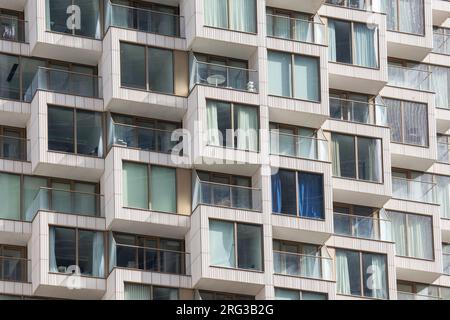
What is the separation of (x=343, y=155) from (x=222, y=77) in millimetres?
6805

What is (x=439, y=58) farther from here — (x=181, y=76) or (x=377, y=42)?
(x=181, y=76)

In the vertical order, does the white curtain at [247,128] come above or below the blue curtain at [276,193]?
above

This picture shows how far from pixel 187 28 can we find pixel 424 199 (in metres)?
14.3

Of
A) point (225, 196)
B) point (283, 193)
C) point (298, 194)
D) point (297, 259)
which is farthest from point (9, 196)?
point (297, 259)

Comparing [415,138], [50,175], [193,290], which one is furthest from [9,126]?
[415,138]

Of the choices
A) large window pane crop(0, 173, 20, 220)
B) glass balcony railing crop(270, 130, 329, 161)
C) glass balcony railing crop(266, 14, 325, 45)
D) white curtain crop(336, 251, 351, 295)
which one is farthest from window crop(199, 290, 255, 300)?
glass balcony railing crop(266, 14, 325, 45)

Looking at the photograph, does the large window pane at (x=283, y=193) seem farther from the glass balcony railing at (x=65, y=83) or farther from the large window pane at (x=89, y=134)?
the glass balcony railing at (x=65, y=83)

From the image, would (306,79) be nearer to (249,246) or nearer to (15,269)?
(249,246)

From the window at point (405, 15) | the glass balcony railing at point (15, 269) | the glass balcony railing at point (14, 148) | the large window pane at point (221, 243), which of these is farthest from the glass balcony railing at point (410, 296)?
the glass balcony railing at point (14, 148)

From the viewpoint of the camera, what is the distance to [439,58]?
120 meters

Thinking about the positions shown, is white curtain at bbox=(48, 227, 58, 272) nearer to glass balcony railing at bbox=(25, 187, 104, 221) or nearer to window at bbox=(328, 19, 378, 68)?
glass balcony railing at bbox=(25, 187, 104, 221)

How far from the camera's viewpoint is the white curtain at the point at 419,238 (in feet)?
370

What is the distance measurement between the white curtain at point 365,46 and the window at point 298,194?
23.5 ft
